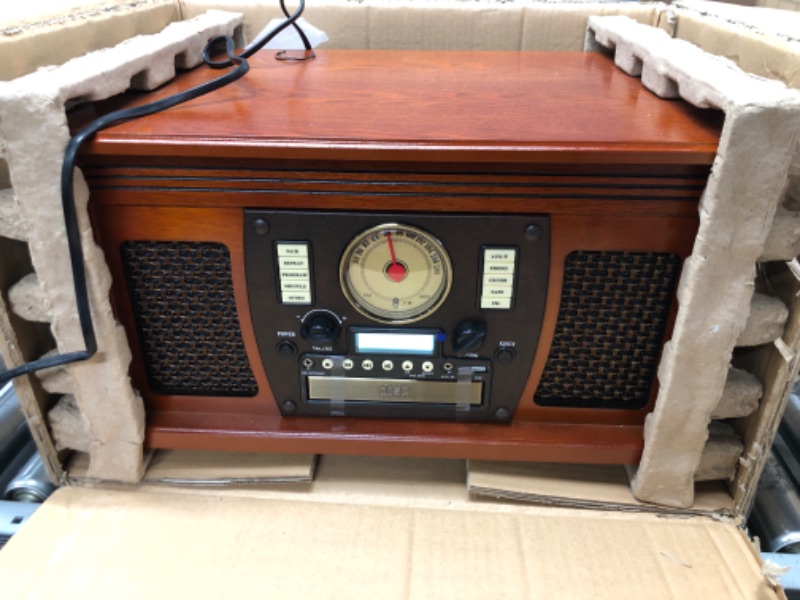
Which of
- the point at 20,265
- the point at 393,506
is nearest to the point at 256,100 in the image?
the point at 20,265

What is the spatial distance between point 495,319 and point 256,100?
0.36 metres

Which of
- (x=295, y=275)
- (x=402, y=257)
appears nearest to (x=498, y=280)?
(x=402, y=257)

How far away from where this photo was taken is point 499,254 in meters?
0.64

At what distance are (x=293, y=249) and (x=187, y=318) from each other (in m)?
0.16

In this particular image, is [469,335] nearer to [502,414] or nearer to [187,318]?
[502,414]

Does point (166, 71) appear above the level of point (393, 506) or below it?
above

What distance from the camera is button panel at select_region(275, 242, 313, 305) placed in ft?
2.11

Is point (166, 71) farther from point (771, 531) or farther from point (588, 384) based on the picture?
point (771, 531)

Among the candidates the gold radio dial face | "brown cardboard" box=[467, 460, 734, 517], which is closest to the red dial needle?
the gold radio dial face

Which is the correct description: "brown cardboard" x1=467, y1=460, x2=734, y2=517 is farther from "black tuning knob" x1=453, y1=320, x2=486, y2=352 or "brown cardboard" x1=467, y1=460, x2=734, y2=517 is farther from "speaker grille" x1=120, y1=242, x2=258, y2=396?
"speaker grille" x1=120, y1=242, x2=258, y2=396

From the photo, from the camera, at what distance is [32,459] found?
2.79ft

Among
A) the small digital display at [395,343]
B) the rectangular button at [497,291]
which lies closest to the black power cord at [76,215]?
the small digital display at [395,343]

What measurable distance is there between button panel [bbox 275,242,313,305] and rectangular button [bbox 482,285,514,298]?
0.19m

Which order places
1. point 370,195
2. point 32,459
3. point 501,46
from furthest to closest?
1. point 501,46
2. point 32,459
3. point 370,195
